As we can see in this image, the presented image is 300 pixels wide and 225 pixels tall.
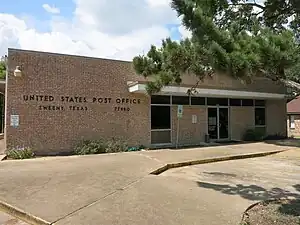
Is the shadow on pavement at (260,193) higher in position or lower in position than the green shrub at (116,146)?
lower

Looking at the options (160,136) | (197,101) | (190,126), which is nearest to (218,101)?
(197,101)

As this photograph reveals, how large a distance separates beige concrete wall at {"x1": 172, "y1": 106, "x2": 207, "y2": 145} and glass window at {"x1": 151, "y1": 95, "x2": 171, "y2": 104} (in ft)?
1.86

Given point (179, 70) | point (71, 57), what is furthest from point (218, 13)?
point (71, 57)

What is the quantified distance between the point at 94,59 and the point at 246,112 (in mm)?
11689

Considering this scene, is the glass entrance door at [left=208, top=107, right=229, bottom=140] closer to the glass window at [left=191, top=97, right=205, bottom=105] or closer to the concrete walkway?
the glass window at [left=191, top=97, right=205, bottom=105]

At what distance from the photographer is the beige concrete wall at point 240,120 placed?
860 inches

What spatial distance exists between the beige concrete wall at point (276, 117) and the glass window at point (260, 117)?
1.06 feet

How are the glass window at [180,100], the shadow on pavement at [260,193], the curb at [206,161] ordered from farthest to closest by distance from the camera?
the glass window at [180,100], the curb at [206,161], the shadow on pavement at [260,193]

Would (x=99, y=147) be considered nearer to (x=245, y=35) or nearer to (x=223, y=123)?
(x=223, y=123)

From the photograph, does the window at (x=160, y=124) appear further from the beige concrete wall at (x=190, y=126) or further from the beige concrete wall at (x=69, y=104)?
the beige concrete wall at (x=69, y=104)

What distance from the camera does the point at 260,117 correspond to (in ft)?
77.7

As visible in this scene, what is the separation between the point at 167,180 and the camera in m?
9.04

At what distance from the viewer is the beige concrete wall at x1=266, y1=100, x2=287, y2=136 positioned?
23969mm

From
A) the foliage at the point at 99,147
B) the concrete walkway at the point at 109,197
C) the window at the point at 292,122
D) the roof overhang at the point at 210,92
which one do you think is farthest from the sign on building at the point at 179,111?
the window at the point at 292,122
